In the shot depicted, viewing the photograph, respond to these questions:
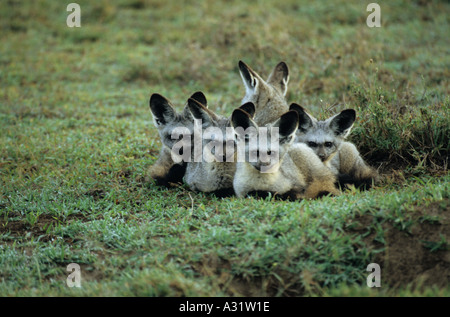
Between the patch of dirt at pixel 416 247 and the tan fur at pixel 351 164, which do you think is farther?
the tan fur at pixel 351 164

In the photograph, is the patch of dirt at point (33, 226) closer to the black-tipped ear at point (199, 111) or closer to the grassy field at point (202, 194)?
the grassy field at point (202, 194)

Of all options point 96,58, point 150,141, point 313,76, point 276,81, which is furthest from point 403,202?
point 96,58

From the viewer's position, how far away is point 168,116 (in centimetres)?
632

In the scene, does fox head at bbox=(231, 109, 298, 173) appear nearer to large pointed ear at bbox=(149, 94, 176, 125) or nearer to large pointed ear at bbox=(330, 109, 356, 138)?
large pointed ear at bbox=(330, 109, 356, 138)

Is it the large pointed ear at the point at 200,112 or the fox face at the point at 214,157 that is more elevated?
the large pointed ear at the point at 200,112

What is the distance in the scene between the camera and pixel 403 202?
427 centimetres

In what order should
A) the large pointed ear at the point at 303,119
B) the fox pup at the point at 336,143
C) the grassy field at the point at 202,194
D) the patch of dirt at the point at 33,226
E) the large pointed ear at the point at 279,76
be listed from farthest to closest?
1. the large pointed ear at the point at 279,76
2. the large pointed ear at the point at 303,119
3. the fox pup at the point at 336,143
4. the patch of dirt at the point at 33,226
5. the grassy field at the point at 202,194

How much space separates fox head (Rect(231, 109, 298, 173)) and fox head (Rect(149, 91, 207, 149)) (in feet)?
3.98

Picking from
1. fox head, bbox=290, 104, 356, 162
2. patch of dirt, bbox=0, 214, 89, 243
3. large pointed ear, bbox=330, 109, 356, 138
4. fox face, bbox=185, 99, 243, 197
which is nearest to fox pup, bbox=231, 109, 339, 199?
fox face, bbox=185, 99, 243, 197

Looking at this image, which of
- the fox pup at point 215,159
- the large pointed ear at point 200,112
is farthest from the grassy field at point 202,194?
the large pointed ear at point 200,112

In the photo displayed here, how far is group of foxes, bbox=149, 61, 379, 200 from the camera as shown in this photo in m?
5.12

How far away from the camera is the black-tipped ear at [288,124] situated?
502 centimetres

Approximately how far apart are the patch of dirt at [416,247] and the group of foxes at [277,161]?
3.92 feet
